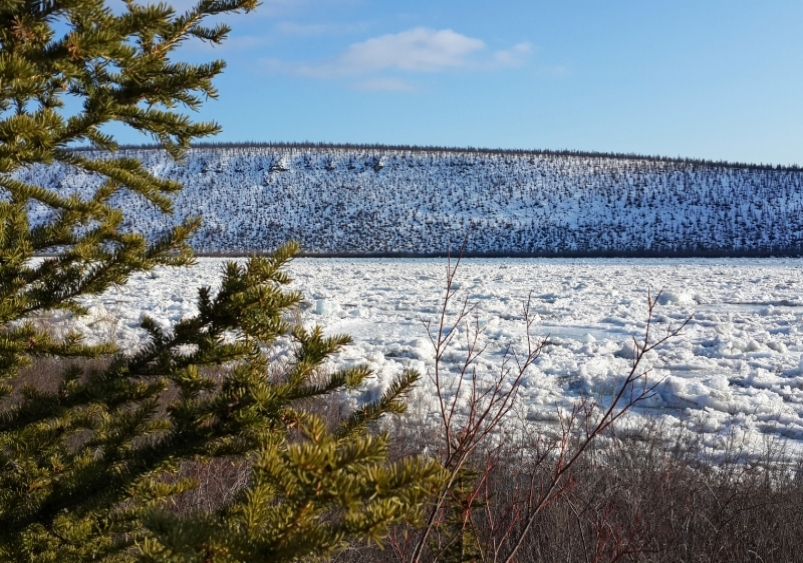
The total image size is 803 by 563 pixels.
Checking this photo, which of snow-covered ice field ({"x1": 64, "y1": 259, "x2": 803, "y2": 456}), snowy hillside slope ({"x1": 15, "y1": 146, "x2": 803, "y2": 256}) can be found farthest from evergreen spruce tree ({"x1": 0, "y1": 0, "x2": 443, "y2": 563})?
snowy hillside slope ({"x1": 15, "y1": 146, "x2": 803, "y2": 256})

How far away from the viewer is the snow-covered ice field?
6.53m

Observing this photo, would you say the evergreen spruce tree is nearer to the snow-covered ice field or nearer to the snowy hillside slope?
the snow-covered ice field

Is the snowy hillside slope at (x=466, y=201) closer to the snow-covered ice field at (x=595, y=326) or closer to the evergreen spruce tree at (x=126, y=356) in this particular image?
the snow-covered ice field at (x=595, y=326)

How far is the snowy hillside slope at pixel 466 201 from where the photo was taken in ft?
143

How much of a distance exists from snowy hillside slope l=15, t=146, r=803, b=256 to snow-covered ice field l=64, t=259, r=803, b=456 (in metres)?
20.4

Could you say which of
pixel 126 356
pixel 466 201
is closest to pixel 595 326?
pixel 126 356

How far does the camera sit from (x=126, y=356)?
2342 millimetres

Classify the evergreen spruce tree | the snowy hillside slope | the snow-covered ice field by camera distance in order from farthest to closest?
1. the snowy hillside slope
2. the snow-covered ice field
3. the evergreen spruce tree

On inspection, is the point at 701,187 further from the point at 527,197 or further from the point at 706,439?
the point at 706,439

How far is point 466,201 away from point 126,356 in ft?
166

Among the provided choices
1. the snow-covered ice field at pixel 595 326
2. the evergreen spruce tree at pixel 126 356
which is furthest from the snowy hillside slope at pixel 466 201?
the evergreen spruce tree at pixel 126 356

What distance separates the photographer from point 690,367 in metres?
8.03

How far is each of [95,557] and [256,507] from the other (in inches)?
48.3

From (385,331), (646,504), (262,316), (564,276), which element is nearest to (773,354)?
(385,331)
